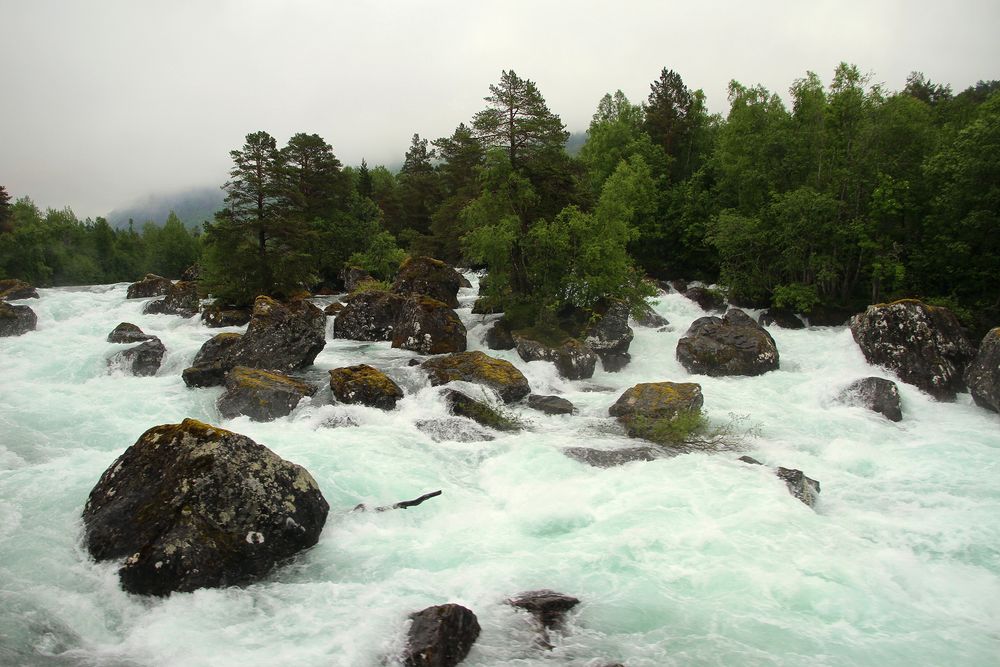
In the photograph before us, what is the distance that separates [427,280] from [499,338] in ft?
24.1

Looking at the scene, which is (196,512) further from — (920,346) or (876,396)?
(920,346)

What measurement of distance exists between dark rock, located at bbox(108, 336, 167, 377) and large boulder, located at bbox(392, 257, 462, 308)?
12.0m

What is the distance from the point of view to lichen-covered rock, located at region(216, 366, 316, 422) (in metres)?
15.8

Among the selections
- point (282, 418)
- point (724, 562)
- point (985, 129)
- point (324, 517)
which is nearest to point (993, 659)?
point (724, 562)

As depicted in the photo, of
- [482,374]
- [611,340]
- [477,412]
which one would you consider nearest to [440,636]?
[477,412]

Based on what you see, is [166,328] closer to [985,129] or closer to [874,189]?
[874,189]

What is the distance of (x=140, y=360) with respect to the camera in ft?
66.2

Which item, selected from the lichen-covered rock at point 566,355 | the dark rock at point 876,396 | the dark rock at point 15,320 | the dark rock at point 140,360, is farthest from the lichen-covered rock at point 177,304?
the dark rock at point 876,396

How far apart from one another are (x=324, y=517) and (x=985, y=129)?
28.2 meters

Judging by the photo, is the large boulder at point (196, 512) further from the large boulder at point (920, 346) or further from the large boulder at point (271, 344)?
the large boulder at point (920, 346)

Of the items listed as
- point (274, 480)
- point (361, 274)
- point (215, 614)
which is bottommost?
point (215, 614)

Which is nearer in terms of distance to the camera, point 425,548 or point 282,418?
point 425,548

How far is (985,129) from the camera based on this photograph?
22.2 metres

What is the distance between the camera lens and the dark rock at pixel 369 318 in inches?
1027
